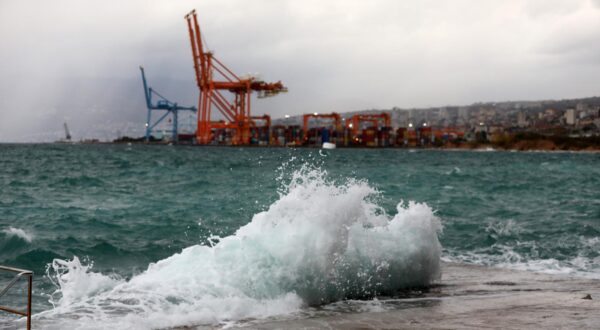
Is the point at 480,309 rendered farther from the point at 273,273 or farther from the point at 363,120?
the point at 363,120

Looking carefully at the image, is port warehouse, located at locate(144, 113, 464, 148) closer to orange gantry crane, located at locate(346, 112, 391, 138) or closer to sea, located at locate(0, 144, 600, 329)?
orange gantry crane, located at locate(346, 112, 391, 138)

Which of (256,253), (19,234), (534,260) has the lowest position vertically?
(534,260)

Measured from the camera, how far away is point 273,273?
20.4 feet

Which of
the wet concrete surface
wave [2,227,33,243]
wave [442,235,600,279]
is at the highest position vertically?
the wet concrete surface

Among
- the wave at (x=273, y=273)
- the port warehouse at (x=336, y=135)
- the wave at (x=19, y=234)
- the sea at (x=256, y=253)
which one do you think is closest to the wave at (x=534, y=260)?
the sea at (x=256, y=253)

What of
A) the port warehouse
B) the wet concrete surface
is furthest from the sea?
the port warehouse

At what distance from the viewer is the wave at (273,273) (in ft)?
17.6

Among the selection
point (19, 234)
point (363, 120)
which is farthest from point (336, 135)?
point (19, 234)

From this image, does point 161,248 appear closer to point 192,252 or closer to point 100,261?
point 100,261

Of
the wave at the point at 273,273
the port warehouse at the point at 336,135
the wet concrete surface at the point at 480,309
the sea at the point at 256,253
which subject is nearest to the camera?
the wet concrete surface at the point at 480,309

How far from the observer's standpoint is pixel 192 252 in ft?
22.3

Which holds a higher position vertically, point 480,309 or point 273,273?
point 273,273

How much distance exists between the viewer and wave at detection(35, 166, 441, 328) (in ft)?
17.6

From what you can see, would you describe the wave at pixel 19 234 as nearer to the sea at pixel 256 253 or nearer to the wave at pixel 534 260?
the sea at pixel 256 253
